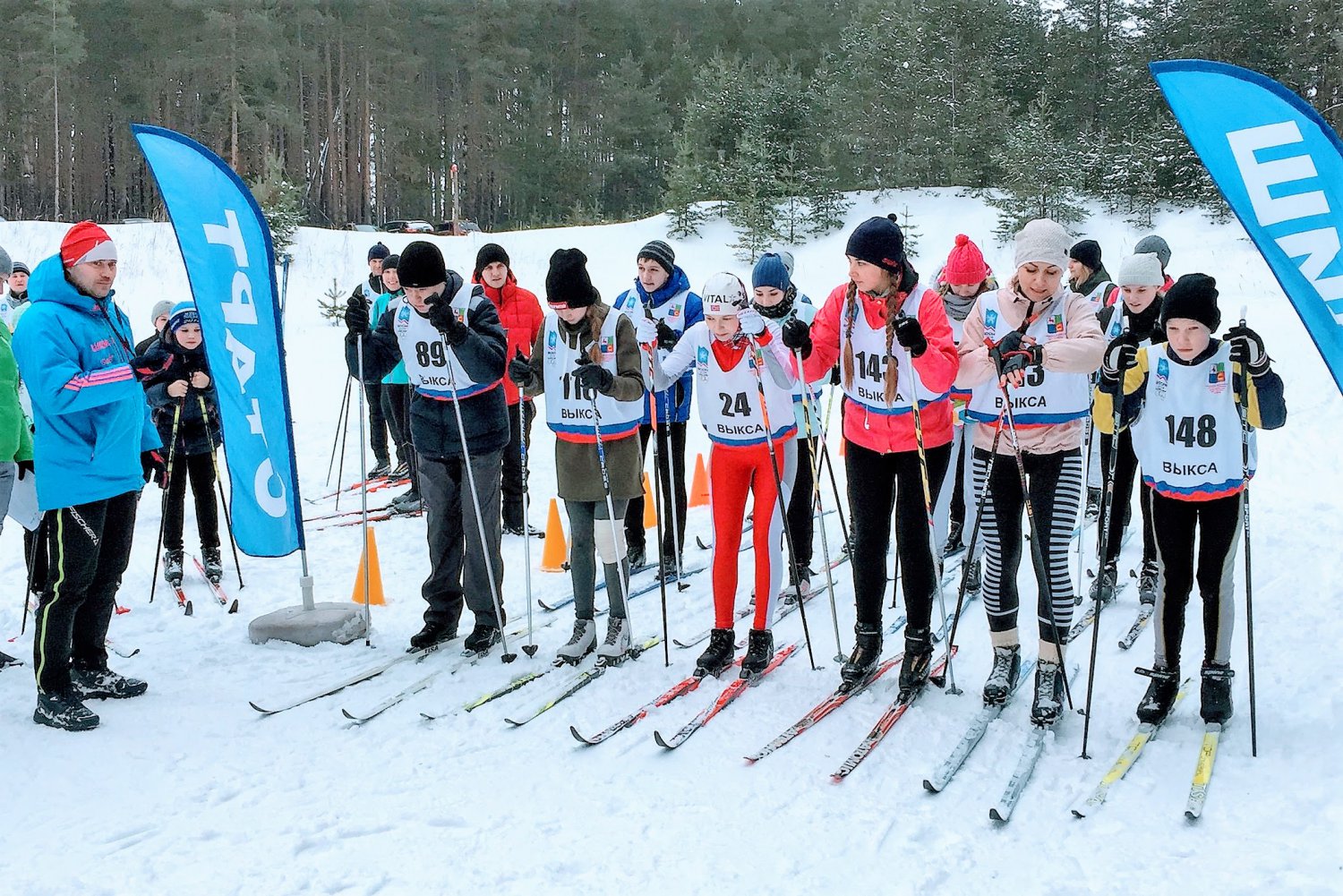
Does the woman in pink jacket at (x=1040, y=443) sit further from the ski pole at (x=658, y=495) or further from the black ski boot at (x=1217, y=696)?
the ski pole at (x=658, y=495)

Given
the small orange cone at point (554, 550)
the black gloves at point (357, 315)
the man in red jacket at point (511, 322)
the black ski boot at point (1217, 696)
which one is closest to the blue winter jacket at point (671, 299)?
the man in red jacket at point (511, 322)

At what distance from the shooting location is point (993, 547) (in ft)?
13.1

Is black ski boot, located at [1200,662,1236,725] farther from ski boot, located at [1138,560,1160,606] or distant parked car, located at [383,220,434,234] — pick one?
distant parked car, located at [383,220,434,234]

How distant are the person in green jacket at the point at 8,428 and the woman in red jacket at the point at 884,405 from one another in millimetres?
3363

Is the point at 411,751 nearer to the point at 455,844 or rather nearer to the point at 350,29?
the point at 455,844

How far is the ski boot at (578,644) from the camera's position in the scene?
178 inches

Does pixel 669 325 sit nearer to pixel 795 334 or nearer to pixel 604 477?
pixel 604 477

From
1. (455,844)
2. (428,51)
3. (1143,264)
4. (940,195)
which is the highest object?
(428,51)

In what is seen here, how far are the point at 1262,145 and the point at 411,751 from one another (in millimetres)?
3635

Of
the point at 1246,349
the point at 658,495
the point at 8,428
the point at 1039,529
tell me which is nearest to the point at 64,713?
the point at 8,428

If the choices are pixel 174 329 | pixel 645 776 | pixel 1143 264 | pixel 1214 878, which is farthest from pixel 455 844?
pixel 1143 264

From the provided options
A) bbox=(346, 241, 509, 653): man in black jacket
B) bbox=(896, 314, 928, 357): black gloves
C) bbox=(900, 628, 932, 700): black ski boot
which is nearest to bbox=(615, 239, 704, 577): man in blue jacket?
bbox=(346, 241, 509, 653): man in black jacket

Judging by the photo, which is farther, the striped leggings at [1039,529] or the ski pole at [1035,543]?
the striped leggings at [1039,529]

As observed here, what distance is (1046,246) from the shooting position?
12.3ft
